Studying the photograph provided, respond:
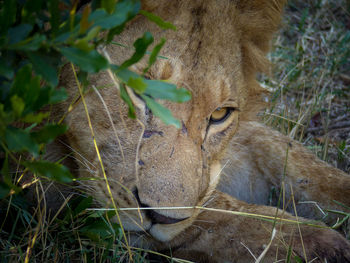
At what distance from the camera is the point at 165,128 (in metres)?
2.26

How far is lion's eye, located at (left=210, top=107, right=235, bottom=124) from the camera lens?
2.73 meters

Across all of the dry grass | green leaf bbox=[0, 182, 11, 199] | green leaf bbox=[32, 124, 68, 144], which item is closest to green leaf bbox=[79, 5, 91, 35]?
green leaf bbox=[32, 124, 68, 144]

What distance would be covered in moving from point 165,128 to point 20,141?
944 millimetres

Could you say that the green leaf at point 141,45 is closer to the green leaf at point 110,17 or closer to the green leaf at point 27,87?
the green leaf at point 110,17

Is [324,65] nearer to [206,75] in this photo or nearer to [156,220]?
[206,75]

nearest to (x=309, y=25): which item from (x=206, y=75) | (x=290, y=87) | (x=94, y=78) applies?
(x=290, y=87)

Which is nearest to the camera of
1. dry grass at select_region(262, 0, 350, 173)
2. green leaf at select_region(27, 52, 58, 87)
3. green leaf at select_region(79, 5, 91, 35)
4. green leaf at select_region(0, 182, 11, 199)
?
green leaf at select_region(79, 5, 91, 35)

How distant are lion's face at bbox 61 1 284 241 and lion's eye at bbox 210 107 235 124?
0.08m

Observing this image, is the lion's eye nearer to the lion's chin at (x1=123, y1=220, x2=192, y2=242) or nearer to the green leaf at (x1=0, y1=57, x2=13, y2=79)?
the lion's chin at (x1=123, y1=220, x2=192, y2=242)

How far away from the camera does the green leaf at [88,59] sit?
4.53ft

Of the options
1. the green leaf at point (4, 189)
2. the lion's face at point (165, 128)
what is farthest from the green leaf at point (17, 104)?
the lion's face at point (165, 128)

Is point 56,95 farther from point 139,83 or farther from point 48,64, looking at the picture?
point 139,83

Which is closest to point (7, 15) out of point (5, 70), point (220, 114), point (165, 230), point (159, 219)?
point (5, 70)

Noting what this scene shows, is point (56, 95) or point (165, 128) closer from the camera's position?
point (56, 95)
